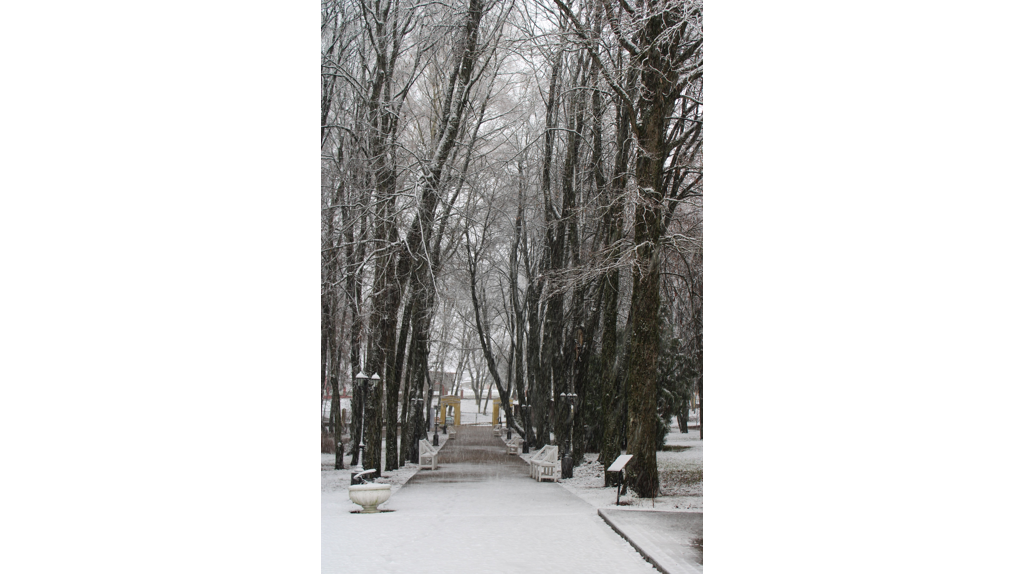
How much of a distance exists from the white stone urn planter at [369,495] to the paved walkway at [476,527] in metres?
0.08

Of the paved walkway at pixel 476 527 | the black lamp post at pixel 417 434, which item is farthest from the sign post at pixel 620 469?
the black lamp post at pixel 417 434

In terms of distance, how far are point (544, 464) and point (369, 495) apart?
1450 millimetres

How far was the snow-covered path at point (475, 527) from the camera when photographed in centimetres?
459

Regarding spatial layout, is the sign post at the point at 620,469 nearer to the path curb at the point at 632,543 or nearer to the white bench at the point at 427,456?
the path curb at the point at 632,543

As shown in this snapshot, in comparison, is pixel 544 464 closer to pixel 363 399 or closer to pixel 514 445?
pixel 514 445

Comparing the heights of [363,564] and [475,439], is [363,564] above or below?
below

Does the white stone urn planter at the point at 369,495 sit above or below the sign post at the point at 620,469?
below

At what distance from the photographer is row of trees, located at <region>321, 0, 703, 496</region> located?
550 cm

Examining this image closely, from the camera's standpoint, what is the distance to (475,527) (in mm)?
5137
